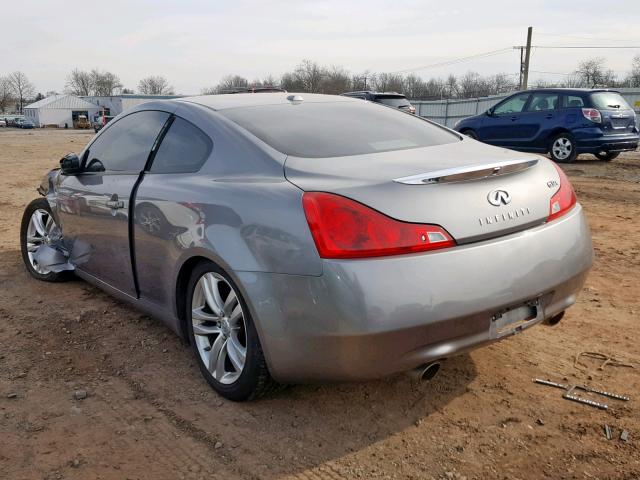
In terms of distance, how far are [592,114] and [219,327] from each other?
11.0m

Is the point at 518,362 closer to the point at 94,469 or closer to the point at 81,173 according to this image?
the point at 94,469

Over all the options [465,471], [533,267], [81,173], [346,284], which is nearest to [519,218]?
[533,267]

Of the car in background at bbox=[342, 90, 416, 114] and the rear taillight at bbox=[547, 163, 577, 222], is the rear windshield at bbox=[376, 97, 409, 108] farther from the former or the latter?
the rear taillight at bbox=[547, 163, 577, 222]

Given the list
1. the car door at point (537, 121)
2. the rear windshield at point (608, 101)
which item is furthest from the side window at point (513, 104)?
the rear windshield at point (608, 101)

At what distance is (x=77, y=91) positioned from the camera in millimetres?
121375

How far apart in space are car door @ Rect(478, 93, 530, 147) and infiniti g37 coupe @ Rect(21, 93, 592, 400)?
1019cm

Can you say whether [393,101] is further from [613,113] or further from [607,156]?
[613,113]

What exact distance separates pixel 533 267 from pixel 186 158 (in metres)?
1.86

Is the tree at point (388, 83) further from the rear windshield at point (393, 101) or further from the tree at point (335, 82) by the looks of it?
the rear windshield at point (393, 101)

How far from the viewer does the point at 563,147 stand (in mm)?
12203

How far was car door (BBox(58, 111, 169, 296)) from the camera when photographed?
3.51 metres

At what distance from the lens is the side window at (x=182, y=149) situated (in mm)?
3066

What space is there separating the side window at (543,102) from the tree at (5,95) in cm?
11919

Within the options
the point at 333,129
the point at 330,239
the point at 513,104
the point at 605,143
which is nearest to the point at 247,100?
the point at 333,129
